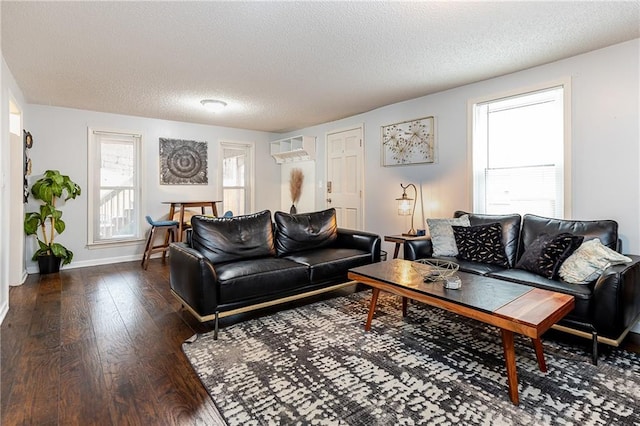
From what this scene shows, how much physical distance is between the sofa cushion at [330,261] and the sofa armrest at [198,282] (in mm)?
917

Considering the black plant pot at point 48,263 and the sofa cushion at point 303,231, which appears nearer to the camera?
the sofa cushion at point 303,231

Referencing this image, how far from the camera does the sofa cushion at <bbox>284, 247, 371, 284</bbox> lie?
10.5ft

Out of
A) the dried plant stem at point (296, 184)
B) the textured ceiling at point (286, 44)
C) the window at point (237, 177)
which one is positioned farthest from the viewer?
the dried plant stem at point (296, 184)

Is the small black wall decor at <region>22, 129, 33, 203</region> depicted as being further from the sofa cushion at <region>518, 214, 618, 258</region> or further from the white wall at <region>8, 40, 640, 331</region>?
the sofa cushion at <region>518, 214, 618, 258</region>

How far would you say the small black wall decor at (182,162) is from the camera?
5.71 m

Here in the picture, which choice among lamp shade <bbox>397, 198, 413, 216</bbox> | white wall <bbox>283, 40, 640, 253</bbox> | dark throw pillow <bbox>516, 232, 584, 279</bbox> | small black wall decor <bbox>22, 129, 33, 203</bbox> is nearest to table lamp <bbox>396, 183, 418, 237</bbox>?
lamp shade <bbox>397, 198, 413, 216</bbox>

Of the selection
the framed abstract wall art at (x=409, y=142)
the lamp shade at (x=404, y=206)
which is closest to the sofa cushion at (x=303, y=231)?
the lamp shade at (x=404, y=206)

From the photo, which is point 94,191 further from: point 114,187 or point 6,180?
point 6,180

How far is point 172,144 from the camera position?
18.9 ft

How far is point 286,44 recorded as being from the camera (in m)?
2.76

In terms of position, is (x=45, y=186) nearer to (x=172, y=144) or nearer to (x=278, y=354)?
(x=172, y=144)

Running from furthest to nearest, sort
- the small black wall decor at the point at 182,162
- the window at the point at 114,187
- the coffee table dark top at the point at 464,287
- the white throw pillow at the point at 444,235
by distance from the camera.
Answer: the small black wall decor at the point at 182,162 < the window at the point at 114,187 < the white throw pillow at the point at 444,235 < the coffee table dark top at the point at 464,287

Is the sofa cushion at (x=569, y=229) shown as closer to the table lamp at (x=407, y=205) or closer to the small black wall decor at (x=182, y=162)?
the table lamp at (x=407, y=205)

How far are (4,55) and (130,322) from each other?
2586 mm
